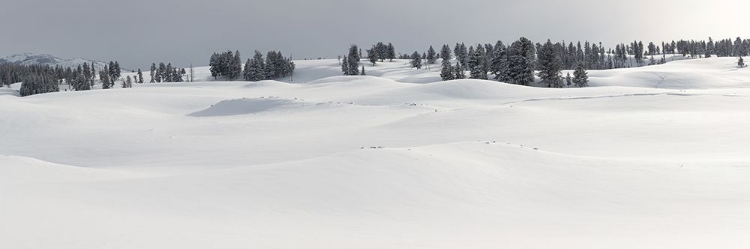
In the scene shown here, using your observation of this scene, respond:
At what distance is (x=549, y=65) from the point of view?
73.7m

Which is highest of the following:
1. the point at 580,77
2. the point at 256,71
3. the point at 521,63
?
the point at 256,71

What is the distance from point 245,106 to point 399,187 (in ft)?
122

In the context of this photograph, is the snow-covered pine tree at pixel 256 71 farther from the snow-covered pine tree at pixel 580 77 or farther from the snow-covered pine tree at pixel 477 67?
the snow-covered pine tree at pixel 580 77

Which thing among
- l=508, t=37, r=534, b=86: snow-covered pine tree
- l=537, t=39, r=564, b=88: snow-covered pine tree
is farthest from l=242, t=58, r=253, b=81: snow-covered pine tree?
l=537, t=39, r=564, b=88: snow-covered pine tree

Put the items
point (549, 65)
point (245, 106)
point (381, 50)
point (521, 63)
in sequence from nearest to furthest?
point (245, 106), point (549, 65), point (521, 63), point (381, 50)

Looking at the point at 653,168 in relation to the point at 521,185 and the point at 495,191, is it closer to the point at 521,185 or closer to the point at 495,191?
the point at 521,185

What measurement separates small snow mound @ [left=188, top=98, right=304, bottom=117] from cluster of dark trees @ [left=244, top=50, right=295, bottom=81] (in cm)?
8478

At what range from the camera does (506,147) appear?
16.9 meters

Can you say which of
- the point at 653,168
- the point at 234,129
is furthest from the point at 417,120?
the point at 653,168

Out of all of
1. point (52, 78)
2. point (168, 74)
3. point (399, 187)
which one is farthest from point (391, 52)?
point (399, 187)

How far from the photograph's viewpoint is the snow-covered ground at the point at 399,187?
333 inches

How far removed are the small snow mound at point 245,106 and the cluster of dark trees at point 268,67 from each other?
278 feet

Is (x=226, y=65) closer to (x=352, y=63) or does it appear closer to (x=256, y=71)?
(x=256, y=71)

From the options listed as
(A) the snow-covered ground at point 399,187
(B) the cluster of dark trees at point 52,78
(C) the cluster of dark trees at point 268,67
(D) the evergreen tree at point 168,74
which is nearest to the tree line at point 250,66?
(C) the cluster of dark trees at point 268,67
